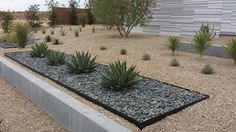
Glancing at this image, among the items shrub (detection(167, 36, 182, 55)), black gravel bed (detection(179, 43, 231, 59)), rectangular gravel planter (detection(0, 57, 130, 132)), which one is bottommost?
rectangular gravel planter (detection(0, 57, 130, 132))

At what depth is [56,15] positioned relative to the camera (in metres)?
25.5

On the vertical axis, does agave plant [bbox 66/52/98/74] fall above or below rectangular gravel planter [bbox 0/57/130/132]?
above

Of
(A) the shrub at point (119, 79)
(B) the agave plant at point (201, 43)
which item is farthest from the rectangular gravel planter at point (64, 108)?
(B) the agave plant at point (201, 43)

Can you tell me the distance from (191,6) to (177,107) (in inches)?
376

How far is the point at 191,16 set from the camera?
1326cm

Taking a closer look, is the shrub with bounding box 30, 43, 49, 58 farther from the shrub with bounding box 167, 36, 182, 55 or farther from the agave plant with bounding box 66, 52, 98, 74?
the shrub with bounding box 167, 36, 182, 55

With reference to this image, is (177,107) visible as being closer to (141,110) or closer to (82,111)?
(141,110)

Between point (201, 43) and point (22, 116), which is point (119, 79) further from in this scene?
point (201, 43)

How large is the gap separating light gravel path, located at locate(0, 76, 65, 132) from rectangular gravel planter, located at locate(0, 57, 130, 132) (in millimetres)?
103

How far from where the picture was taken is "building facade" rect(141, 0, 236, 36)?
12.3 metres

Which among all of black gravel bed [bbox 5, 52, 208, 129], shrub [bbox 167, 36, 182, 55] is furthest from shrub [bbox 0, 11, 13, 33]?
black gravel bed [bbox 5, 52, 208, 129]

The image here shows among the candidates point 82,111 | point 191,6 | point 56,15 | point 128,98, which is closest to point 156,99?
point 128,98

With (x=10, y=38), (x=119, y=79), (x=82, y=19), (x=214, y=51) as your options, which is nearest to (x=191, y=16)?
(x=214, y=51)

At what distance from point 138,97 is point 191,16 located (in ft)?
30.0
